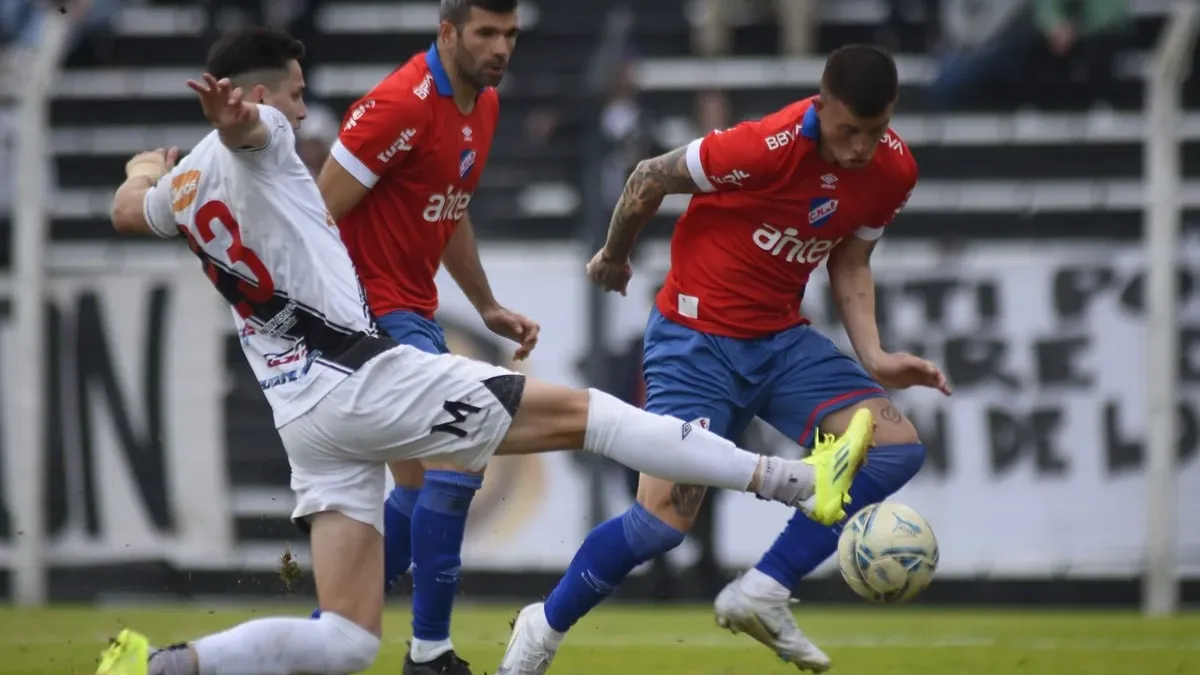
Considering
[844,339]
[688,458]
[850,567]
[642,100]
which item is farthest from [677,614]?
[688,458]

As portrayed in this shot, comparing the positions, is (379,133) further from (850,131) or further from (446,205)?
(850,131)

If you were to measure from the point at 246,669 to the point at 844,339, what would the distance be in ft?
23.9

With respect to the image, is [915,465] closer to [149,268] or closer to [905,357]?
[905,357]

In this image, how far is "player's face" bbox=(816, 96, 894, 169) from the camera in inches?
250

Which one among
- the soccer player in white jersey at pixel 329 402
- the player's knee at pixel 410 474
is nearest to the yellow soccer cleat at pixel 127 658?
the soccer player in white jersey at pixel 329 402

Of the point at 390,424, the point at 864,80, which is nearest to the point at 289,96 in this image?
the point at 390,424

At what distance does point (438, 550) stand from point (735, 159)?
5.84 feet

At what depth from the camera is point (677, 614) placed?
10789 mm

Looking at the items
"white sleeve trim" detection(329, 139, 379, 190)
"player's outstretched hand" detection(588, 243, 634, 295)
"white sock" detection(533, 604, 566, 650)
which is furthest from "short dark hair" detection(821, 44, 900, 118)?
"white sock" detection(533, 604, 566, 650)

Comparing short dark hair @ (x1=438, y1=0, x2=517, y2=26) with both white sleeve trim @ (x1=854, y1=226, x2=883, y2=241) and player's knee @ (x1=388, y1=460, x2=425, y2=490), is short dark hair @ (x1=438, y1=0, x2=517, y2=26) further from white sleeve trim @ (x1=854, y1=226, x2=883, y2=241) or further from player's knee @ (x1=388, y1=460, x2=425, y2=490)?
player's knee @ (x1=388, y1=460, x2=425, y2=490)

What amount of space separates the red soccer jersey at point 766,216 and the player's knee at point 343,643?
217cm

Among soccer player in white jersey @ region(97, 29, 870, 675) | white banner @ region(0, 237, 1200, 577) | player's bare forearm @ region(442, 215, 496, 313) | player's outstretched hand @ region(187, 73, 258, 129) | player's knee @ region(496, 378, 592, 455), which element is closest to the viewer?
player's outstretched hand @ region(187, 73, 258, 129)

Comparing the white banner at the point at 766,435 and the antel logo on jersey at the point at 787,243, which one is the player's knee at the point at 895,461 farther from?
the white banner at the point at 766,435

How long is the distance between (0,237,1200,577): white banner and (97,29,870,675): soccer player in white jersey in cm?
609
